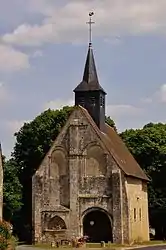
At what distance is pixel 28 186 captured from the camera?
7312cm

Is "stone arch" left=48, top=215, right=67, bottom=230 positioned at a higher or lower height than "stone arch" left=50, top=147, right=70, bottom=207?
lower

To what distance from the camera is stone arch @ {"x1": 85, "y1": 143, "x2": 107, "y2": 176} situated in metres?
58.8

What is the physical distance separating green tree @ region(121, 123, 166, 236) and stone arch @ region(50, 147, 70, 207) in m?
16.0

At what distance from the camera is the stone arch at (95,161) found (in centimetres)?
5878

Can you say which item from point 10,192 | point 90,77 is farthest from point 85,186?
point 90,77

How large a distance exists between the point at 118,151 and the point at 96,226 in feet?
27.7

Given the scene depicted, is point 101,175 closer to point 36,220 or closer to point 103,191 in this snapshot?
point 103,191

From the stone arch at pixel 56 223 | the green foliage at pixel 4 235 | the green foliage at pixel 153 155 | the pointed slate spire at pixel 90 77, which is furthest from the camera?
the green foliage at pixel 153 155

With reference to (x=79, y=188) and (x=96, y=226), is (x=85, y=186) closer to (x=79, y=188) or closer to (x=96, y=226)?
(x=79, y=188)

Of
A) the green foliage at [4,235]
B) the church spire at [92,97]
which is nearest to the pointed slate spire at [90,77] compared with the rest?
the church spire at [92,97]

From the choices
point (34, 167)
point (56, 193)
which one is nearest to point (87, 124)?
point (56, 193)

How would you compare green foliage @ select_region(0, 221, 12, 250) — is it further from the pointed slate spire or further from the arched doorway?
the pointed slate spire

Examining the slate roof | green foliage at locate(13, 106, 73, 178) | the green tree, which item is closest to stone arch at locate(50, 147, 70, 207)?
the slate roof

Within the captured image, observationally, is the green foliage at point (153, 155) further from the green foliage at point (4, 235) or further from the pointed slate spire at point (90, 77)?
the green foliage at point (4, 235)
